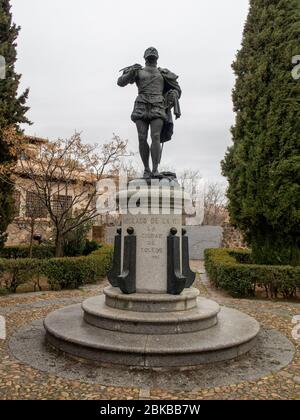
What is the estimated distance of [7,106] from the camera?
11828 millimetres

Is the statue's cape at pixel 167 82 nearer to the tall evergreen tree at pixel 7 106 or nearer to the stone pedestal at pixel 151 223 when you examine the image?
the stone pedestal at pixel 151 223

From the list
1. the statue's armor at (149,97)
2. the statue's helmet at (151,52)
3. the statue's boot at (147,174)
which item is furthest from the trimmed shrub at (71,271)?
the statue's helmet at (151,52)

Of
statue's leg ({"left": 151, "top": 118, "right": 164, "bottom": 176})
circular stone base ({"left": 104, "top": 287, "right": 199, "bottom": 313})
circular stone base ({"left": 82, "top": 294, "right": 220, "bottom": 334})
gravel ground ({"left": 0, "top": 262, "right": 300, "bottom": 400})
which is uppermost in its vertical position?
statue's leg ({"left": 151, "top": 118, "right": 164, "bottom": 176})

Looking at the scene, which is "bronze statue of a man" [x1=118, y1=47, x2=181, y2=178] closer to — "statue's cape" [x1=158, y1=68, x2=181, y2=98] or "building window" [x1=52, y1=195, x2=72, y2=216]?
"statue's cape" [x1=158, y1=68, x2=181, y2=98]

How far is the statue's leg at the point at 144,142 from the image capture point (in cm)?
593

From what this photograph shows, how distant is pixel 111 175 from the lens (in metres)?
12.9

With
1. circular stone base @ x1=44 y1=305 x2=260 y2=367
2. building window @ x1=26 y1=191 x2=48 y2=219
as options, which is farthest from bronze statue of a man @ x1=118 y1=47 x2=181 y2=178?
building window @ x1=26 y1=191 x2=48 y2=219

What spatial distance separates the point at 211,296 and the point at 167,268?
4.36 metres

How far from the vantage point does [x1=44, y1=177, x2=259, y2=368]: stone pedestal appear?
3969 millimetres

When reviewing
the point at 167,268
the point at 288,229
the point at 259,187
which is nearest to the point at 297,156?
the point at 259,187

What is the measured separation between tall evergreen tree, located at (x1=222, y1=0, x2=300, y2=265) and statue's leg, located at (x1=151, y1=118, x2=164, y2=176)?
515 cm

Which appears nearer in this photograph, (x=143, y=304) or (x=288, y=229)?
(x=143, y=304)

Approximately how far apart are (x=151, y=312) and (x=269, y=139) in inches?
287
